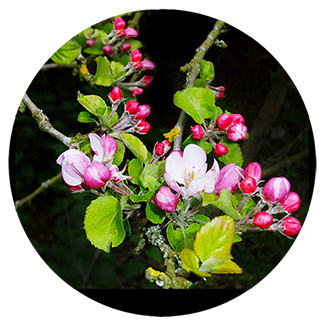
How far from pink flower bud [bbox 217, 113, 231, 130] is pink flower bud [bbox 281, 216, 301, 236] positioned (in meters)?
0.25

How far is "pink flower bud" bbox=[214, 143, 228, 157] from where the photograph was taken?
2.43 feet

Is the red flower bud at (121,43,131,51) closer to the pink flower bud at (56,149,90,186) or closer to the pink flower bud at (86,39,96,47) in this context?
the pink flower bud at (86,39,96,47)

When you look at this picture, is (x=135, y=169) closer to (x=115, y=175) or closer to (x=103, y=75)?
(x=115, y=175)

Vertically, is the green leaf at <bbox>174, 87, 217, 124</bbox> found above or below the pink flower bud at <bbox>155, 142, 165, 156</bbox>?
above

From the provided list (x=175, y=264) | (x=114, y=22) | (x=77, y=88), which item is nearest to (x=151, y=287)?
(x=175, y=264)

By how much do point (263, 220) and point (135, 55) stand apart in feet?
1.80

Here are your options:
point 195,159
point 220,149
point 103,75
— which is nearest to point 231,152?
point 220,149

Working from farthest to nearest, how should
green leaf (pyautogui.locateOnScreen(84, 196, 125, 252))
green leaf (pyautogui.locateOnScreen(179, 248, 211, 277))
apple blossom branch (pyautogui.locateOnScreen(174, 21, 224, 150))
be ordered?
apple blossom branch (pyautogui.locateOnScreen(174, 21, 224, 150)), green leaf (pyautogui.locateOnScreen(84, 196, 125, 252)), green leaf (pyautogui.locateOnScreen(179, 248, 211, 277))

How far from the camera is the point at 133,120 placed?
0.78m

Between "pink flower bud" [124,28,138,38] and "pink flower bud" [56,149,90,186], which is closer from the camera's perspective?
"pink flower bud" [56,149,90,186]

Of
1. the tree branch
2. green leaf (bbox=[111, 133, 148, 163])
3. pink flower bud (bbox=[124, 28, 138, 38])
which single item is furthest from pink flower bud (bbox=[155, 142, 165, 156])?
pink flower bud (bbox=[124, 28, 138, 38])

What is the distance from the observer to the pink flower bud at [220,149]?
2.43 feet

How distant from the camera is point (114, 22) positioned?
89 centimetres

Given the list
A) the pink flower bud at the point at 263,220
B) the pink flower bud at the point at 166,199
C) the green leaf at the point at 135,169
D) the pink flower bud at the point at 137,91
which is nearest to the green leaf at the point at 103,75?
the pink flower bud at the point at 137,91
